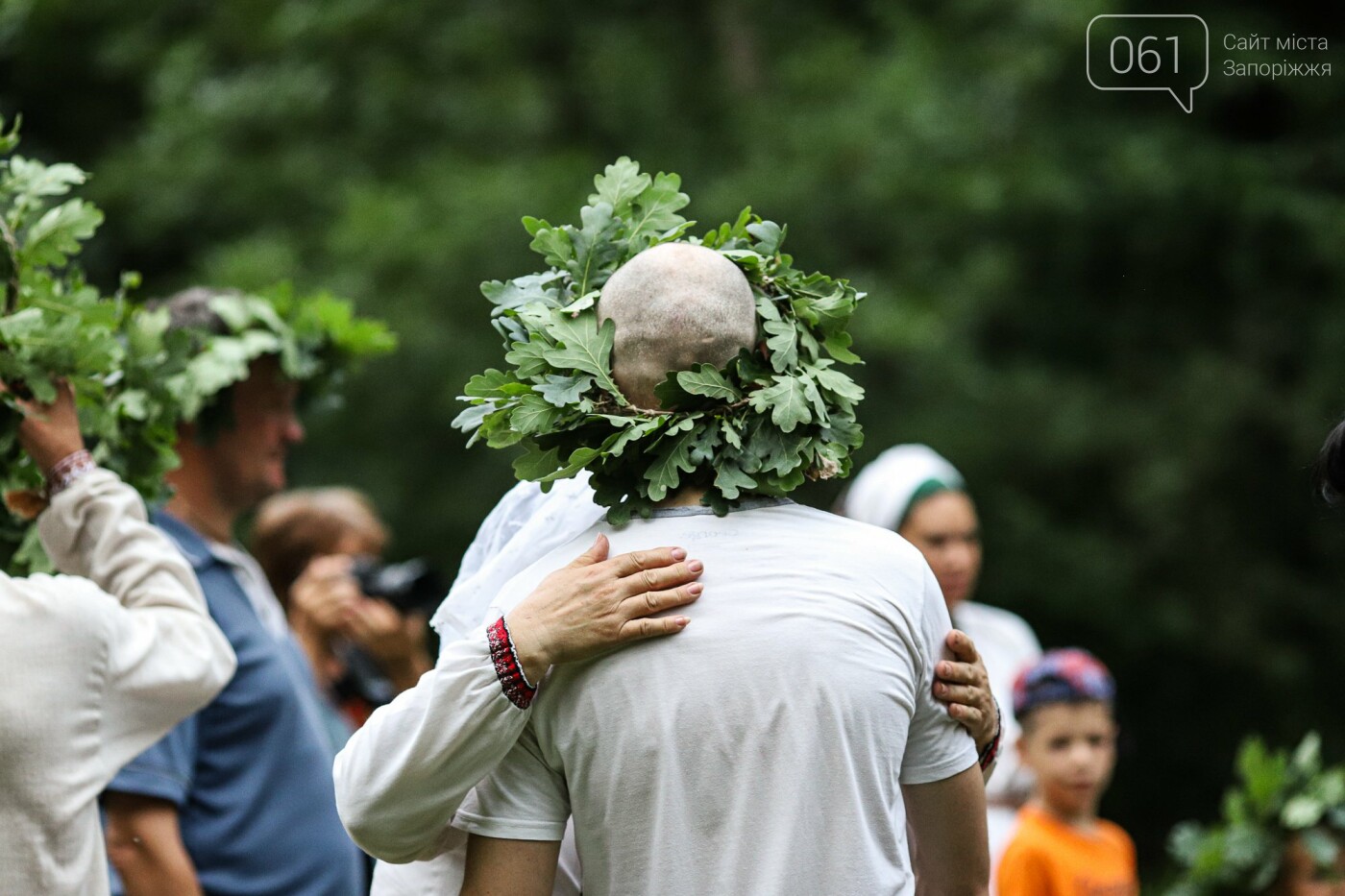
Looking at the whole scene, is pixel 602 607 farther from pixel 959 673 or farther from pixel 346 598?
pixel 346 598

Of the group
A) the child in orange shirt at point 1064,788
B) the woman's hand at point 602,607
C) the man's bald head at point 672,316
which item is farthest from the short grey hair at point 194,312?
the child in orange shirt at point 1064,788

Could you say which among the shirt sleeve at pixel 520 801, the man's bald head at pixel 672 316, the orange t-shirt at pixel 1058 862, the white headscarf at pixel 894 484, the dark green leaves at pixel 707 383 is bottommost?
the orange t-shirt at pixel 1058 862

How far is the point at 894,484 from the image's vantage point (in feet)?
17.0

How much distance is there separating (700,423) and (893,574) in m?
0.39

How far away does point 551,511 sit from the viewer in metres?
2.87

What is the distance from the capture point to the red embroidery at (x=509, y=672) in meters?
2.43

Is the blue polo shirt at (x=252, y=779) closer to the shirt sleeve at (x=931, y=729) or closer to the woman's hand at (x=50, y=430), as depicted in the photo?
the woman's hand at (x=50, y=430)

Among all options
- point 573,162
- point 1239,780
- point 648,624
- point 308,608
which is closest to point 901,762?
point 648,624

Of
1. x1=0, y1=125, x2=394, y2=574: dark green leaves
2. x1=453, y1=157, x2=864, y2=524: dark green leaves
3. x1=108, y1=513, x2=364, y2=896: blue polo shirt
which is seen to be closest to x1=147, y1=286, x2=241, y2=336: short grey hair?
x1=0, y1=125, x2=394, y2=574: dark green leaves

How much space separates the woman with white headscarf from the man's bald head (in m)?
2.51

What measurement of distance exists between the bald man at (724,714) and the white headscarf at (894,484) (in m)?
2.53


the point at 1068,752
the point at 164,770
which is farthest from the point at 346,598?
the point at 1068,752

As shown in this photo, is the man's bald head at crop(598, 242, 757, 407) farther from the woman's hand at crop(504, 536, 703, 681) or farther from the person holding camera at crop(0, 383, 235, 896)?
the person holding camera at crop(0, 383, 235, 896)

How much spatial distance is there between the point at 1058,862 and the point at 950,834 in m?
2.17
